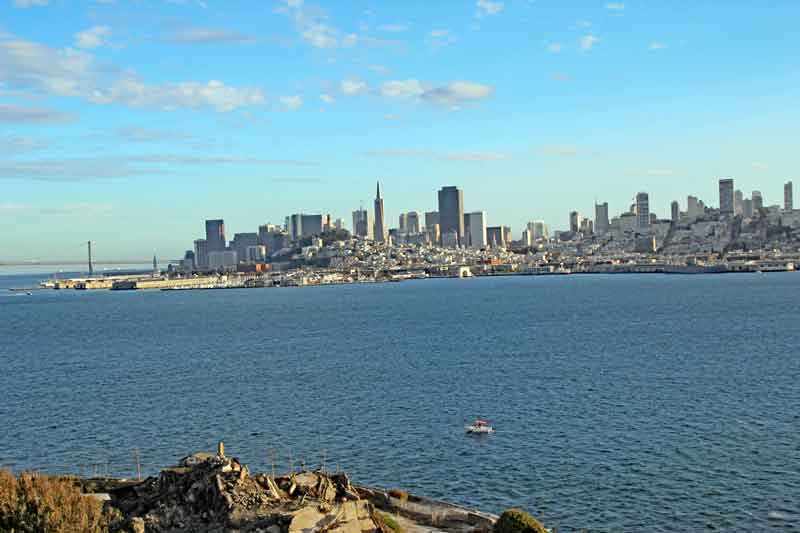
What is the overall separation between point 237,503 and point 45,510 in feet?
12.3

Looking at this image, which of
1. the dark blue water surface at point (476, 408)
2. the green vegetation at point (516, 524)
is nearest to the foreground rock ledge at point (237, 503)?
the green vegetation at point (516, 524)

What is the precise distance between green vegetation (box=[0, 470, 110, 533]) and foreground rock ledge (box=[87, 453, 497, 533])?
3.98ft

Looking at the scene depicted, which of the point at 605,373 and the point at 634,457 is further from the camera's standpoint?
the point at 605,373

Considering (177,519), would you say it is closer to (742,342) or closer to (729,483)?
(729,483)

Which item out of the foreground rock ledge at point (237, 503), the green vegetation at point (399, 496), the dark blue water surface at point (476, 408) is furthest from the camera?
the dark blue water surface at point (476, 408)

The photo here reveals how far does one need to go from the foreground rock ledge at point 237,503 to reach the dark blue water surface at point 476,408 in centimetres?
828

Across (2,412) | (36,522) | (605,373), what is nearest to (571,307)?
(605,373)

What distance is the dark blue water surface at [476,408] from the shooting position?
26891 mm

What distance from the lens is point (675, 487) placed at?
26.6 m

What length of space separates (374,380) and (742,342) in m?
30.9

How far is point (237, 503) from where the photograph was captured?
56.5 ft

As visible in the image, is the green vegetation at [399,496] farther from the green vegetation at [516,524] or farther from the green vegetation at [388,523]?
the green vegetation at [516,524]

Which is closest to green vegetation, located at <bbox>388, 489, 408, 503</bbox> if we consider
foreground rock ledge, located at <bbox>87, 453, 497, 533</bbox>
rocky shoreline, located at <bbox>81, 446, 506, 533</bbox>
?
rocky shoreline, located at <bbox>81, 446, 506, 533</bbox>

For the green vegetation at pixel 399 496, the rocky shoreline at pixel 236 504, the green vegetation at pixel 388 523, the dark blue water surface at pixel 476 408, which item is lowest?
the dark blue water surface at pixel 476 408
